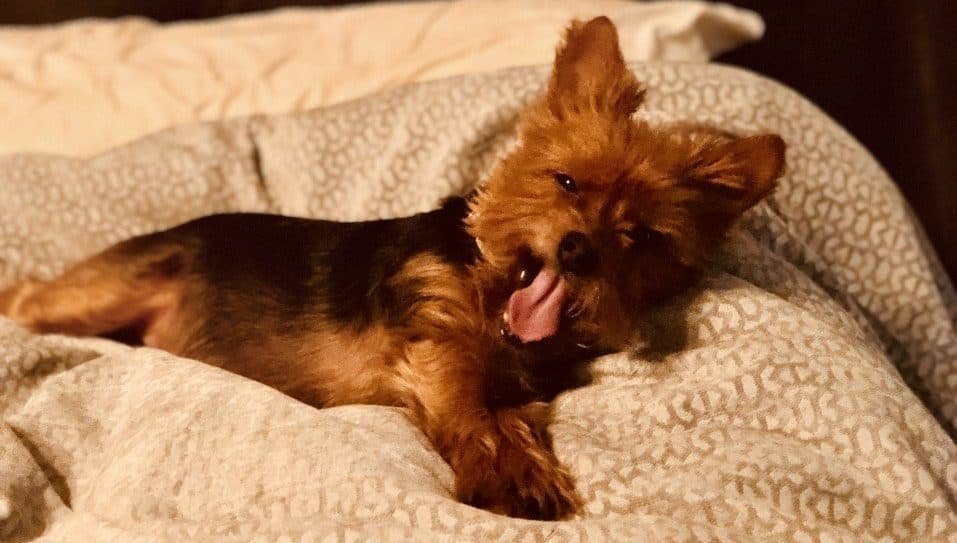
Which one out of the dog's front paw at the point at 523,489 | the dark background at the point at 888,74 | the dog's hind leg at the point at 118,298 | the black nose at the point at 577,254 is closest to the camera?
the dog's front paw at the point at 523,489

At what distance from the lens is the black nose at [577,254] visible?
1644 mm

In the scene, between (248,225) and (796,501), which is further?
(248,225)

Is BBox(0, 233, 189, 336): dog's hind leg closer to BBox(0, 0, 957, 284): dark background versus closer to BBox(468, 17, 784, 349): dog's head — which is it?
BBox(468, 17, 784, 349): dog's head

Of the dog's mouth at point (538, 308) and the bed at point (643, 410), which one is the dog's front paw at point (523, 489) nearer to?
the bed at point (643, 410)

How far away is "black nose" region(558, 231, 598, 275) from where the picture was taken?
5.39 ft

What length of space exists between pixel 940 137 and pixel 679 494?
2.17 meters

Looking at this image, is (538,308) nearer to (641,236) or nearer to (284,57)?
(641,236)

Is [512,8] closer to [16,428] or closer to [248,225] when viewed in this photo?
[248,225]

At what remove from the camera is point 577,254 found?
164cm

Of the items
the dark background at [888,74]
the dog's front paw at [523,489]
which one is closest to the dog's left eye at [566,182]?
the dog's front paw at [523,489]

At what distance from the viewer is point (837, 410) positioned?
157cm

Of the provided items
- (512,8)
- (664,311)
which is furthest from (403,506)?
(512,8)

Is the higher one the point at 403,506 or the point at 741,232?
the point at 741,232

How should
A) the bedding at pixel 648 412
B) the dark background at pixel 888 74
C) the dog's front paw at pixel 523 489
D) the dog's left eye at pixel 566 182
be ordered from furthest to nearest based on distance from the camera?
the dark background at pixel 888 74, the dog's left eye at pixel 566 182, the dog's front paw at pixel 523 489, the bedding at pixel 648 412
